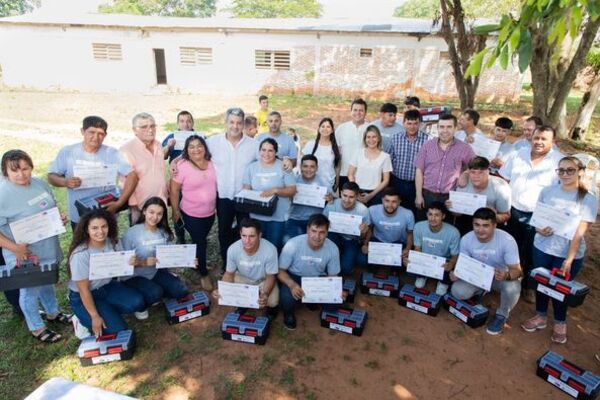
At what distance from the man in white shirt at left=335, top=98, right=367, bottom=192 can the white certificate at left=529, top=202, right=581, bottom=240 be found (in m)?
2.26

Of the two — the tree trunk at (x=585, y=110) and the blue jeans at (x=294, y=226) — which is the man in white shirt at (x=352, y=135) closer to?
the blue jeans at (x=294, y=226)

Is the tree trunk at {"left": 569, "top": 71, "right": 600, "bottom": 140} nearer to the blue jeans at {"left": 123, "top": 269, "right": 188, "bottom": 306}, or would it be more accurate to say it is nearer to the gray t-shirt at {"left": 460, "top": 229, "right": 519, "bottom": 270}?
the gray t-shirt at {"left": 460, "top": 229, "right": 519, "bottom": 270}

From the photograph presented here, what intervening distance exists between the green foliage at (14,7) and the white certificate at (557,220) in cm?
4567

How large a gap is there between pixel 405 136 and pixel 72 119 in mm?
13356

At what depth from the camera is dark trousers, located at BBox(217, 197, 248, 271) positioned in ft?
15.7

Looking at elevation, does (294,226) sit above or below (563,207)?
below

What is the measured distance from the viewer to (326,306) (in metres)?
4.45

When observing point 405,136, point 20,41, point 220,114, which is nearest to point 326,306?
point 405,136

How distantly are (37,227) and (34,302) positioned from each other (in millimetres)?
783

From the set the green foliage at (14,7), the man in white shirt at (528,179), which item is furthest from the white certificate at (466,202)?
the green foliage at (14,7)

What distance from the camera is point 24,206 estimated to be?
3.70 meters

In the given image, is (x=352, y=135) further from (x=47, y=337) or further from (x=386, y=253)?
(x=47, y=337)

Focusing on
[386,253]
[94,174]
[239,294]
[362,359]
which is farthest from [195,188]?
[362,359]

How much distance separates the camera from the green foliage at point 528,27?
1646 millimetres
